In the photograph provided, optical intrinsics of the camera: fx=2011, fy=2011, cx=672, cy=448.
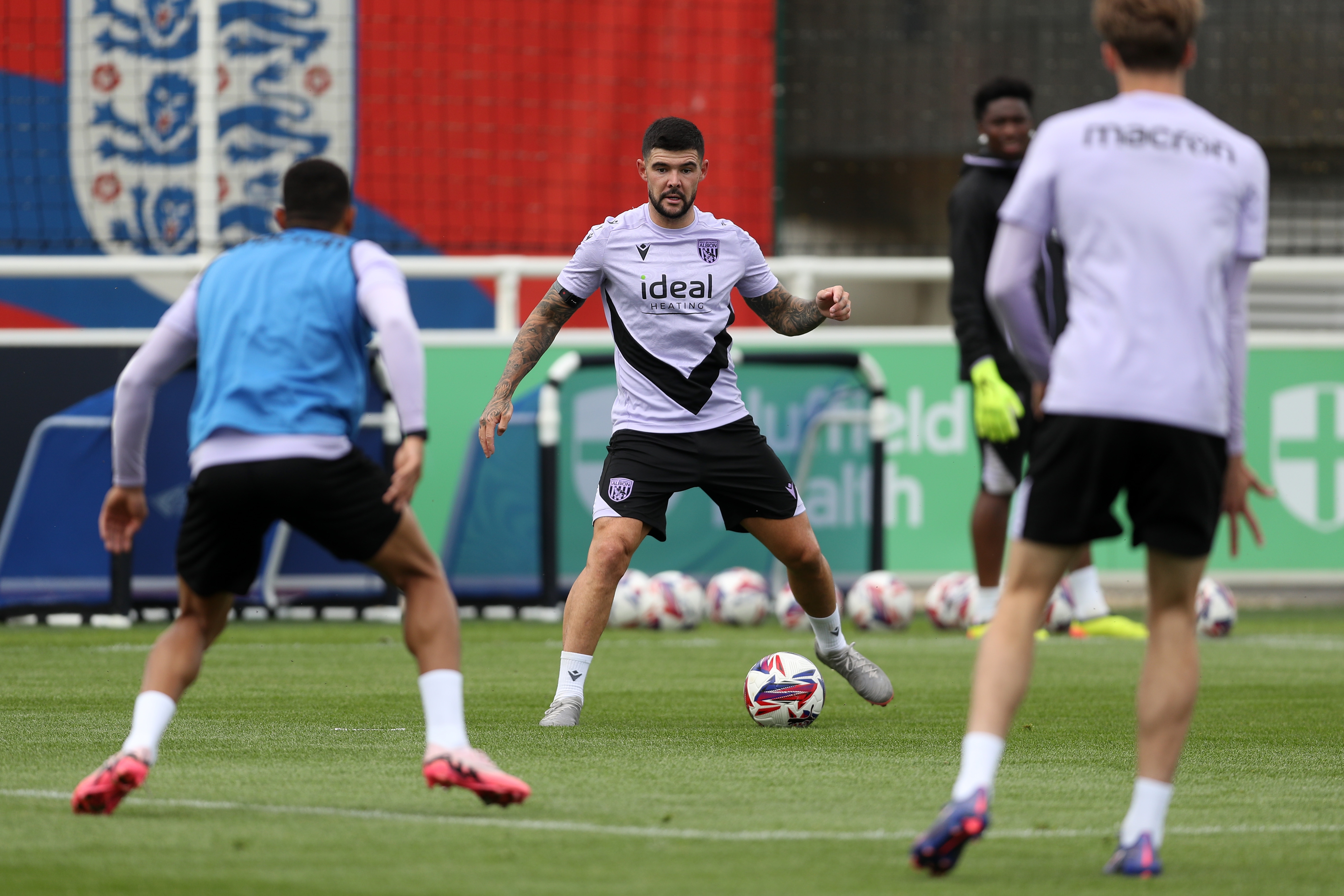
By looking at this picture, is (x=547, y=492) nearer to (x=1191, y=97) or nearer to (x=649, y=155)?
(x=649, y=155)

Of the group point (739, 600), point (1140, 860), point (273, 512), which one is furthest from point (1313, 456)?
point (273, 512)

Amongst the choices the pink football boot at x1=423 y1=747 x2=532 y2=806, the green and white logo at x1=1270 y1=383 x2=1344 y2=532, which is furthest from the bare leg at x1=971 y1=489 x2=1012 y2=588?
the pink football boot at x1=423 y1=747 x2=532 y2=806

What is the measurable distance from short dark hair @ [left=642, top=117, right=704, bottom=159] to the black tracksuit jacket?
100 inches

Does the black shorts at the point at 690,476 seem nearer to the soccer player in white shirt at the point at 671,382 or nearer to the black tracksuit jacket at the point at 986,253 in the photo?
the soccer player in white shirt at the point at 671,382

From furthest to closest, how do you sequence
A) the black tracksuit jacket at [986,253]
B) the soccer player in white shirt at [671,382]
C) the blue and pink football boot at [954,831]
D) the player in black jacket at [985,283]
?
the black tracksuit jacket at [986,253] → the player in black jacket at [985,283] → the soccer player in white shirt at [671,382] → the blue and pink football boot at [954,831]

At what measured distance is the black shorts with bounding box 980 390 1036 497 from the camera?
10.3 m

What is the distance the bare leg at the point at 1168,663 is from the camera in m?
4.29

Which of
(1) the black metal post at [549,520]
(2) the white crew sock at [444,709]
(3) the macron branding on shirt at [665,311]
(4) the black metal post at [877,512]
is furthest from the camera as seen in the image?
(4) the black metal post at [877,512]

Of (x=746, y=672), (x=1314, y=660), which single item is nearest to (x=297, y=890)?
(x=746, y=672)

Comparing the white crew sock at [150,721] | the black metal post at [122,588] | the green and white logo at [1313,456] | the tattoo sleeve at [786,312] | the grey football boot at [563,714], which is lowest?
the black metal post at [122,588]

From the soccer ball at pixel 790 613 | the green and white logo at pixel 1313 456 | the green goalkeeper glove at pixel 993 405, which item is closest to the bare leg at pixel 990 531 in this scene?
the soccer ball at pixel 790 613

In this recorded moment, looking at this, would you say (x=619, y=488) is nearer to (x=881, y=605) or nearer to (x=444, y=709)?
(x=444, y=709)

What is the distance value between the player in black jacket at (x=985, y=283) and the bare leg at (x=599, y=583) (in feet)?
6.73

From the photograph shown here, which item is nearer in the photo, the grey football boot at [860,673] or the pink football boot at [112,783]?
the pink football boot at [112,783]
